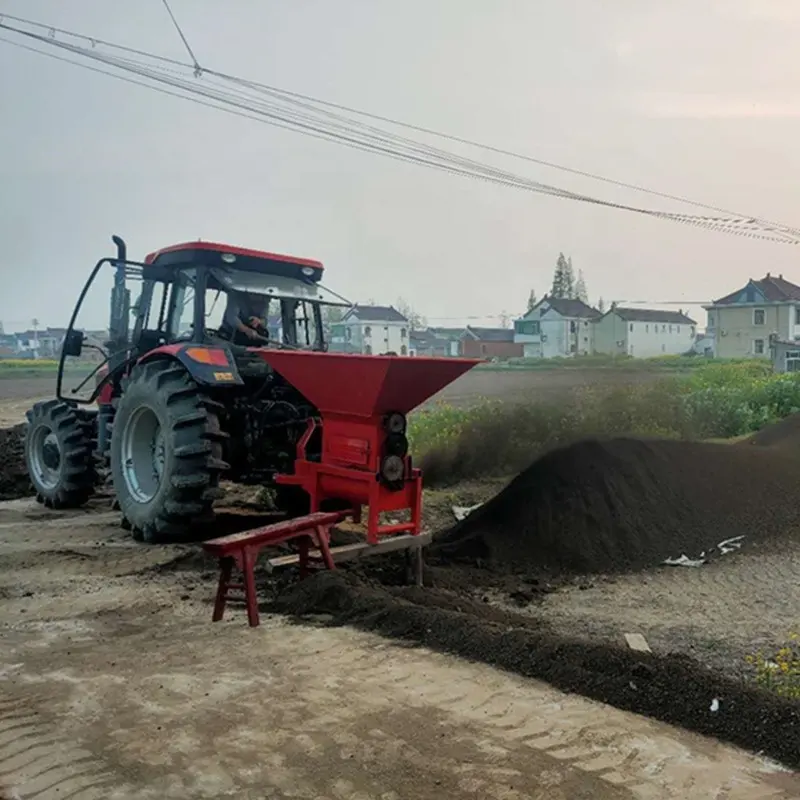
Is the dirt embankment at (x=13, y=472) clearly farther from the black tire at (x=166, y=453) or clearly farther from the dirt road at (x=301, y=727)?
the dirt road at (x=301, y=727)

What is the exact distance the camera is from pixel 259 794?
3.23 m

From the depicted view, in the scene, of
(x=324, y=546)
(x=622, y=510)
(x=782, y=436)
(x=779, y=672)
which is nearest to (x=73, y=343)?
(x=324, y=546)

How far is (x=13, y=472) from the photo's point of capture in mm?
12328

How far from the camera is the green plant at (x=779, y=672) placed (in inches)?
166

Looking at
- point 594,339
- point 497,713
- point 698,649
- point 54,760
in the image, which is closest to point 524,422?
point 698,649

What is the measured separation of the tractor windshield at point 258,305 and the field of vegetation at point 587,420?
3.54 metres

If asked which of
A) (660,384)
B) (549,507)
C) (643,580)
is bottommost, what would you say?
(643,580)

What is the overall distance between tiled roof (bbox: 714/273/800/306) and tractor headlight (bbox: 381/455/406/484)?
2048 inches

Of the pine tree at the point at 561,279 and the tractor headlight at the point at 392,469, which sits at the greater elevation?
the pine tree at the point at 561,279

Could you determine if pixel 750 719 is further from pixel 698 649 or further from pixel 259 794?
pixel 259 794

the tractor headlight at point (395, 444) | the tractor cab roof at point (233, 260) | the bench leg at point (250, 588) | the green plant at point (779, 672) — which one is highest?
the tractor cab roof at point (233, 260)

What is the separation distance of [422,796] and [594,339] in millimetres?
72042

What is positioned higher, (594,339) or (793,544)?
(594,339)

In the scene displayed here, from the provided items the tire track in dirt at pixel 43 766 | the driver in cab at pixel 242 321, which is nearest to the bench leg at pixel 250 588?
the tire track in dirt at pixel 43 766
